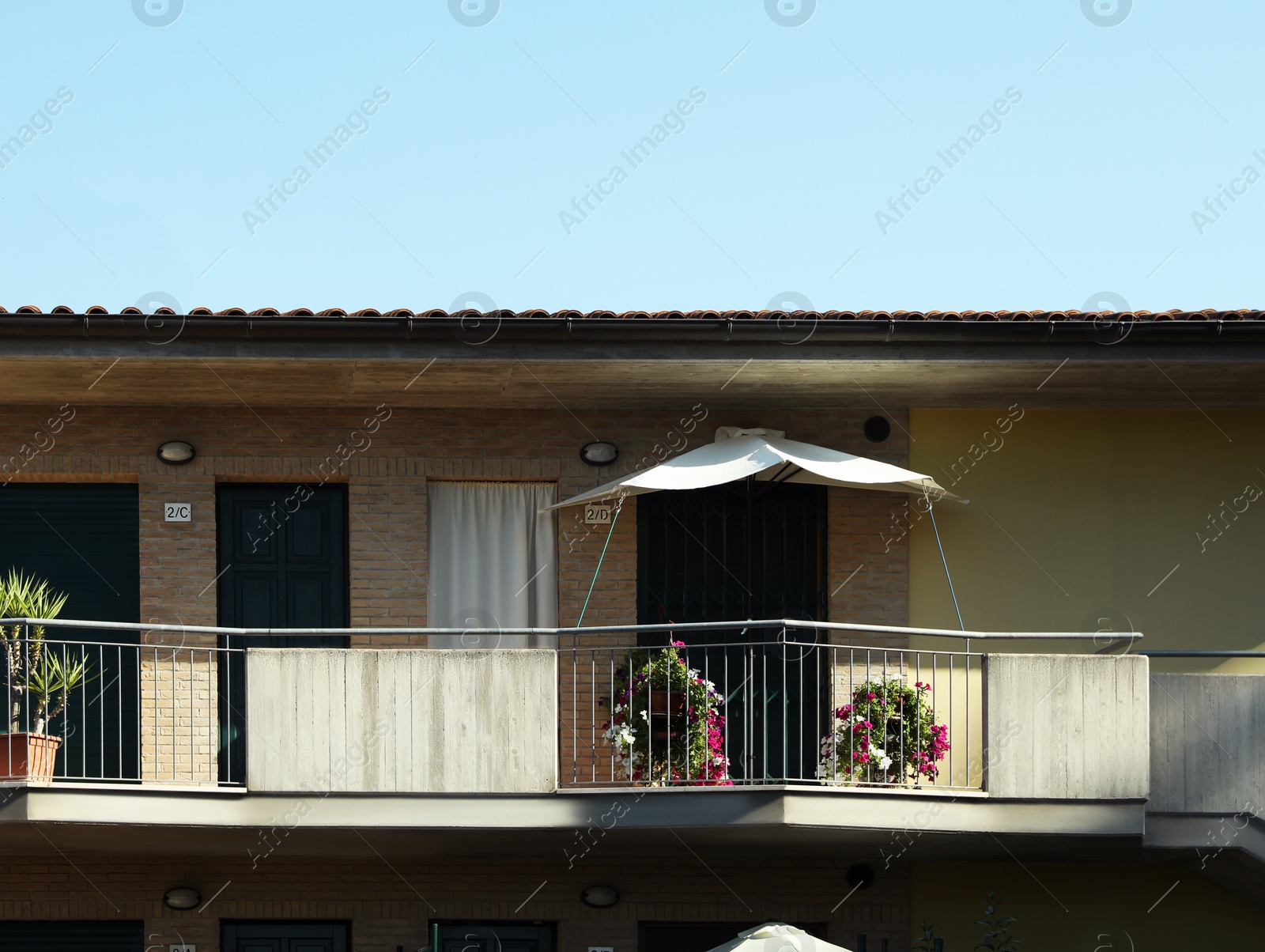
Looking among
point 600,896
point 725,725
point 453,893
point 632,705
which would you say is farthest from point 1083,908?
point 453,893

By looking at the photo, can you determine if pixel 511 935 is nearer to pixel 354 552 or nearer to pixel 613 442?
pixel 354 552

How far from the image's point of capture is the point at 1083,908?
10.9 meters

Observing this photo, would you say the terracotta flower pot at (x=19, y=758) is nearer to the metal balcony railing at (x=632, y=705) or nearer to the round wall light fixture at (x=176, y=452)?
the metal balcony railing at (x=632, y=705)

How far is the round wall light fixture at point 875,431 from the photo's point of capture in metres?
11.3

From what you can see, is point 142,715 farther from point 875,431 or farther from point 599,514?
point 875,431

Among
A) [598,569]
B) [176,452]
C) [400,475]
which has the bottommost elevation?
[598,569]

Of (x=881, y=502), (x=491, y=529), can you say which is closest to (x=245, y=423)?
(x=491, y=529)

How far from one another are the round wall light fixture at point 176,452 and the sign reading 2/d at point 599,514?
3148mm

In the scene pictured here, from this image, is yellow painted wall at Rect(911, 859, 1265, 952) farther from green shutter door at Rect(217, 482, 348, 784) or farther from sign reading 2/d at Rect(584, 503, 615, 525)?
green shutter door at Rect(217, 482, 348, 784)

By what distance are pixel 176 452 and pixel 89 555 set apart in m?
1.09

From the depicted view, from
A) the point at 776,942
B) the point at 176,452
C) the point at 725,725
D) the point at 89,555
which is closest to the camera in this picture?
the point at 776,942

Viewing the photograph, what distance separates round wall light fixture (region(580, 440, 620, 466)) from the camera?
11.1m

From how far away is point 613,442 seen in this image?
11.2 meters

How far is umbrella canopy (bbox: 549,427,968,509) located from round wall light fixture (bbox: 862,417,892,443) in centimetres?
92
